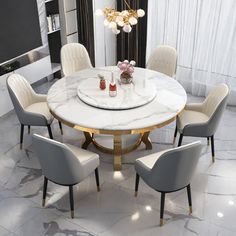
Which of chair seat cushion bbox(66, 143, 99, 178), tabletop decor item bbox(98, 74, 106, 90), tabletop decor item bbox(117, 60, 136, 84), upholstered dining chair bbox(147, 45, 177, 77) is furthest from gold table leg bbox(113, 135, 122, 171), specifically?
upholstered dining chair bbox(147, 45, 177, 77)

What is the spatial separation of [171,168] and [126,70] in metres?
1.49

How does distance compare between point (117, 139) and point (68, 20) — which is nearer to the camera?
point (117, 139)

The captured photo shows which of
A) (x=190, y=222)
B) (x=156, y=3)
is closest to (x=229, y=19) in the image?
(x=156, y=3)

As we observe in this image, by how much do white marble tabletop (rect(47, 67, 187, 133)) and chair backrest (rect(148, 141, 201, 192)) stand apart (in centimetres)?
55

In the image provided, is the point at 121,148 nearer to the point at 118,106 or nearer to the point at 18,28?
the point at 118,106

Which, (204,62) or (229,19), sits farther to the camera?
(204,62)

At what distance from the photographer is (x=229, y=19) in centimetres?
493

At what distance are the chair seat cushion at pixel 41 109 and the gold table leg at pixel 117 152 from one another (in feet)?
2.85

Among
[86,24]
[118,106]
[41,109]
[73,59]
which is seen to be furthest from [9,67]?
[118,106]

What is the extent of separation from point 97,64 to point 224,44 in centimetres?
213

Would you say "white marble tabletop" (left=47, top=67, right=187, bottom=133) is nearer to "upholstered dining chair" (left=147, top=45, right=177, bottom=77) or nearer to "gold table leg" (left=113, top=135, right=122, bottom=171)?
"gold table leg" (left=113, top=135, right=122, bottom=171)

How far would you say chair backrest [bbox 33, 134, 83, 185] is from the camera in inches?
113

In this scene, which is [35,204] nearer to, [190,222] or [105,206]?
[105,206]

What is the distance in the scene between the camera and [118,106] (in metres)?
3.57
